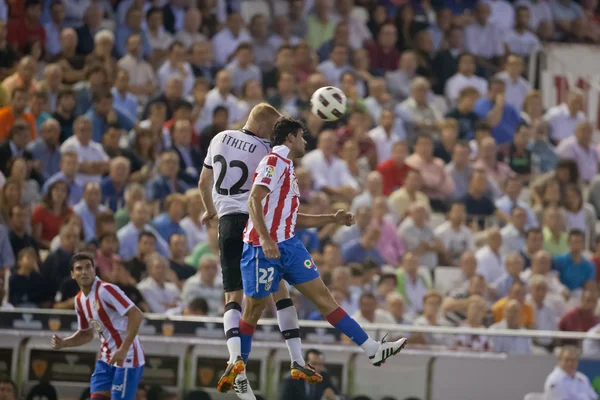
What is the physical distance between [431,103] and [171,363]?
26.5ft

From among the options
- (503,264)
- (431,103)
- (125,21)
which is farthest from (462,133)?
(125,21)

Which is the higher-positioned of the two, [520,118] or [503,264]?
[520,118]

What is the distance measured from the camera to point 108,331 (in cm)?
1276

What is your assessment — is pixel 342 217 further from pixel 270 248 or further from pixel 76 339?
pixel 76 339

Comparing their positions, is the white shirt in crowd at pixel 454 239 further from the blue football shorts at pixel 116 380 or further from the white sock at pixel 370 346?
the white sock at pixel 370 346

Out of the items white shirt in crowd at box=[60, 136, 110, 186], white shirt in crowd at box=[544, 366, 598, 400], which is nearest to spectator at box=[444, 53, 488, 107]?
white shirt in crowd at box=[60, 136, 110, 186]

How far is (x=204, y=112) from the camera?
61.5ft

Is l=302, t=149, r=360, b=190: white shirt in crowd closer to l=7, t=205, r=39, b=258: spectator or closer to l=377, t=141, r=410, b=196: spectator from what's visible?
l=377, t=141, r=410, b=196: spectator

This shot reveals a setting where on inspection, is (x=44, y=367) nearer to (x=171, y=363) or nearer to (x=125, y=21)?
(x=171, y=363)

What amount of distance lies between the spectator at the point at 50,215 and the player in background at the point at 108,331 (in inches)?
135

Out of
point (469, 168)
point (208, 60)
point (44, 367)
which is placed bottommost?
point (44, 367)

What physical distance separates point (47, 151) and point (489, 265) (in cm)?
Result: 587

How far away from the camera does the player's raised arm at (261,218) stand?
10859 millimetres

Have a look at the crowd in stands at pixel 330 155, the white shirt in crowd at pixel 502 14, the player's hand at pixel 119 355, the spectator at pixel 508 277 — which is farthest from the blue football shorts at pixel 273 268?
the white shirt in crowd at pixel 502 14
